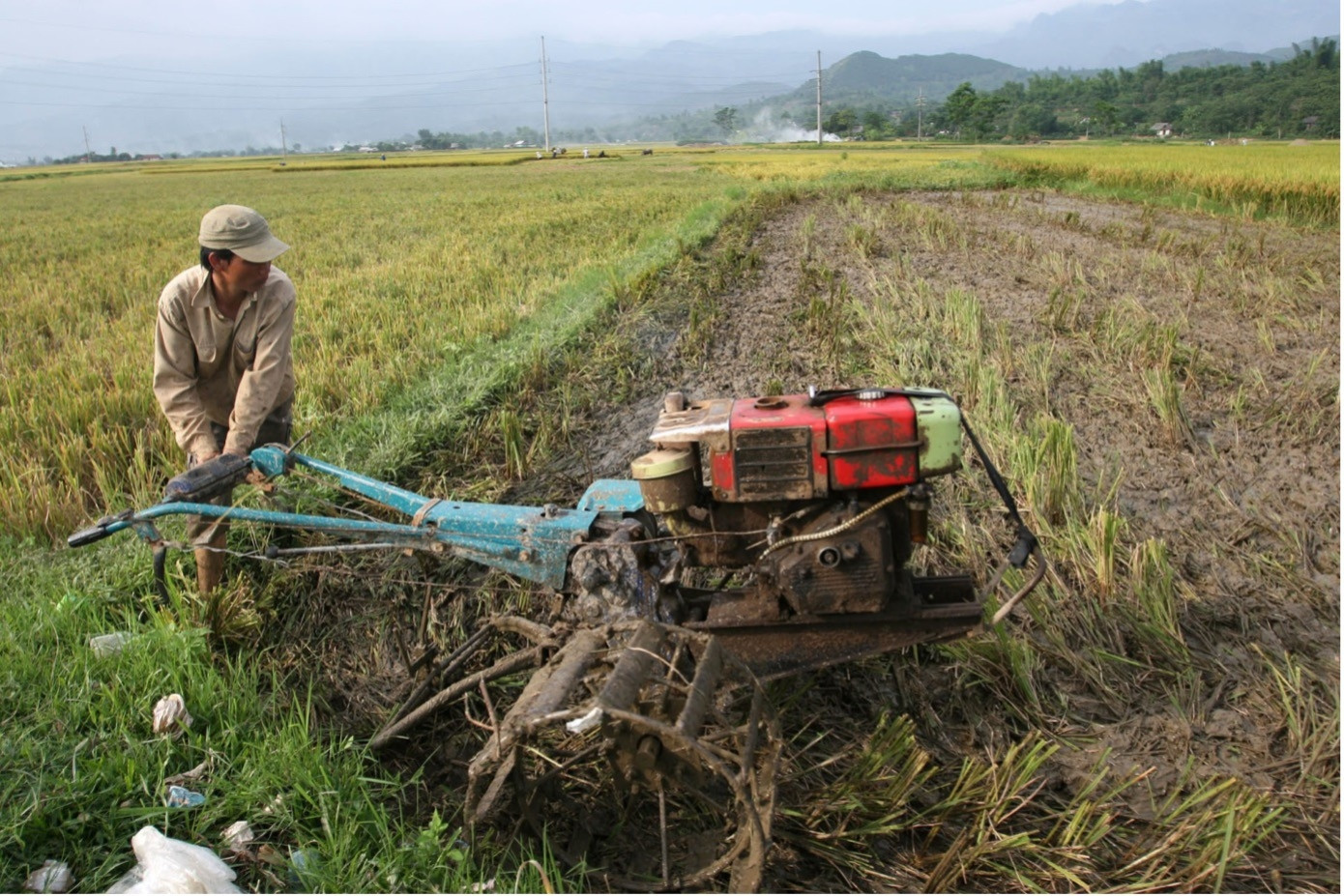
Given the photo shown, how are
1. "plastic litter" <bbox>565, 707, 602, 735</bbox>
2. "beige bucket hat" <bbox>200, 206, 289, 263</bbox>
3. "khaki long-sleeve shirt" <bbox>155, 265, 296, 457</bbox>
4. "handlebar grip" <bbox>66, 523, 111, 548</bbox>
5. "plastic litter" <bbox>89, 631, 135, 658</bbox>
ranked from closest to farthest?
"plastic litter" <bbox>565, 707, 602, 735</bbox>
"handlebar grip" <bbox>66, 523, 111, 548</bbox>
"plastic litter" <bbox>89, 631, 135, 658</bbox>
"beige bucket hat" <bbox>200, 206, 289, 263</bbox>
"khaki long-sleeve shirt" <bbox>155, 265, 296, 457</bbox>

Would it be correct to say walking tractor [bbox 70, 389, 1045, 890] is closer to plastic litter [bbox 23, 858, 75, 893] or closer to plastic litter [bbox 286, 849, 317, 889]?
plastic litter [bbox 286, 849, 317, 889]

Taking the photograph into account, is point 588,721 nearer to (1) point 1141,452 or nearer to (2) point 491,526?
(2) point 491,526

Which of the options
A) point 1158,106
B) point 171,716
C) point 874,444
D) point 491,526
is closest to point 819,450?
point 874,444

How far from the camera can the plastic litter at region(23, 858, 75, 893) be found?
221 centimetres

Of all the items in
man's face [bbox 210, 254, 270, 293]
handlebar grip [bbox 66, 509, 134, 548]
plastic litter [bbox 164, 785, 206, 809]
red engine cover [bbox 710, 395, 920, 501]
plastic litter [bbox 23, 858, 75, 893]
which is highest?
man's face [bbox 210, 254, 270, 293]

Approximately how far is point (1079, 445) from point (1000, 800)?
256 cm

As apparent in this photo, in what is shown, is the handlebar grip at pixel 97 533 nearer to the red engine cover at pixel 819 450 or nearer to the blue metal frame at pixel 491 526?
the blue metal frame at pixel 491 526

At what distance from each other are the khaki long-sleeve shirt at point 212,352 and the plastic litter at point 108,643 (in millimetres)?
691

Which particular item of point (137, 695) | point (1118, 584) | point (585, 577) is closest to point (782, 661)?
point (585, 577)

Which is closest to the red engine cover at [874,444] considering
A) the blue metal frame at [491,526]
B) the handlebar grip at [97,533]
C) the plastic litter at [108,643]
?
the blue metal frame at [491,526]

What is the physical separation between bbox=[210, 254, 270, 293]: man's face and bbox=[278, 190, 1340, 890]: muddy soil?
1.21 m

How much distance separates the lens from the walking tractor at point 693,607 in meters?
2.25

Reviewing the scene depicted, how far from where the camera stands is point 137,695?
113 inches

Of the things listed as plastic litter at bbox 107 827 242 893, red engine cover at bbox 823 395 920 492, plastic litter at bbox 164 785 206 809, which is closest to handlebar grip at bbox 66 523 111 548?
plastic litter at bbox 164 785 206 809
